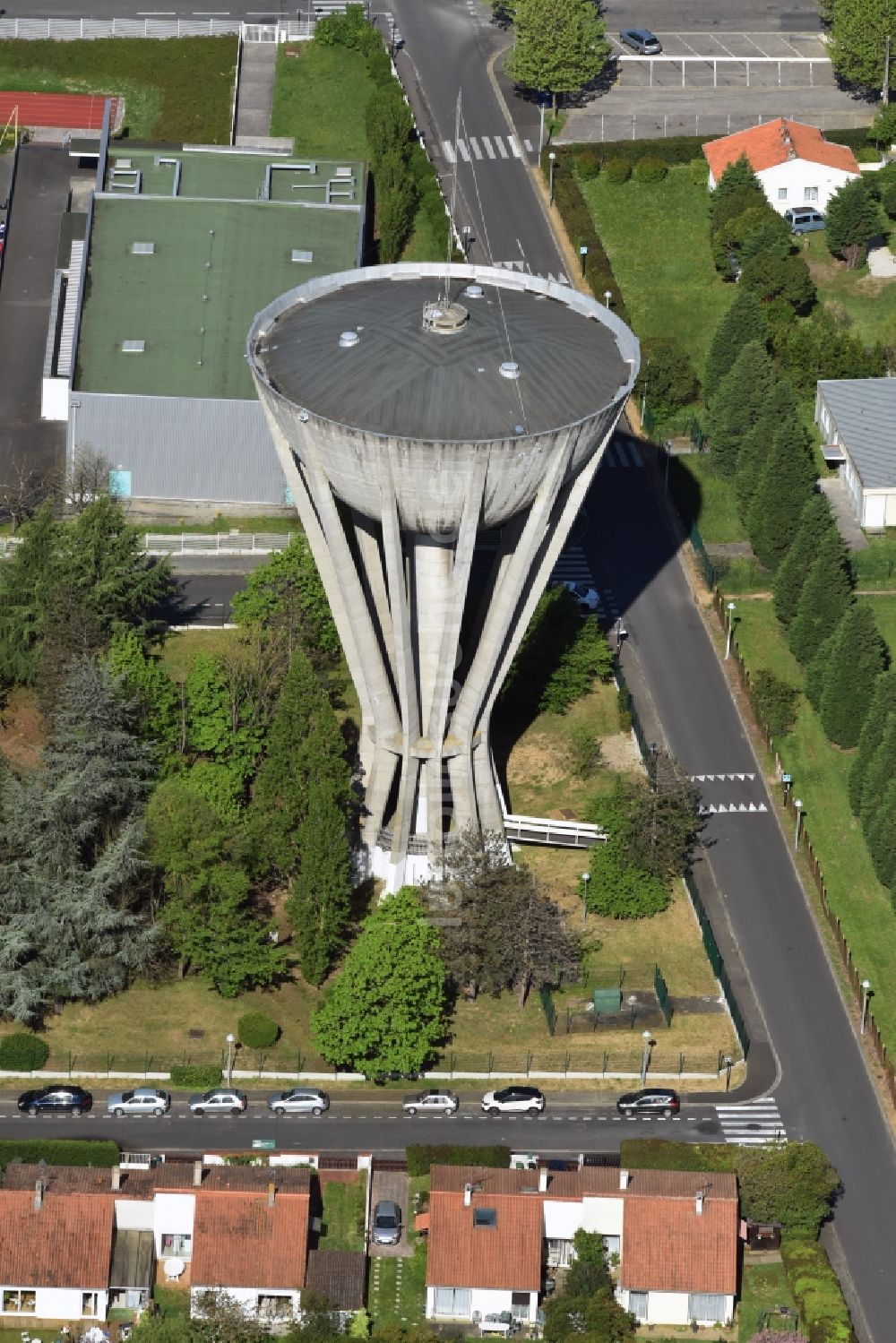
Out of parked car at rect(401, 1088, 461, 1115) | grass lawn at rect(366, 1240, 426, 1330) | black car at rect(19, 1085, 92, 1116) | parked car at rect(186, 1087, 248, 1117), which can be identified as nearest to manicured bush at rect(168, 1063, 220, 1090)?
parked car at rect(186, 1087, 248, 1117)

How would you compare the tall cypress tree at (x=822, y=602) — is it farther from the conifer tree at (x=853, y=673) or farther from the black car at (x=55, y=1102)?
the black car at (x=55, y=1102)

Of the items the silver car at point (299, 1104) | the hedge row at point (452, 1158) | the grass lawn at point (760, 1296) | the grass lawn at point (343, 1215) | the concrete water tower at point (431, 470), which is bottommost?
the grass lawn at point (760, 1296)

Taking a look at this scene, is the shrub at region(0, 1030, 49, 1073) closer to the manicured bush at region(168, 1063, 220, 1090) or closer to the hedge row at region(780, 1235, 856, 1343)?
the manicured bush at region(168, 1063, 220, 1090)

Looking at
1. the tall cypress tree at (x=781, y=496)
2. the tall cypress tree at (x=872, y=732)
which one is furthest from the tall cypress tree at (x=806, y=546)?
the tall cypress tree at (x=872, y=732)

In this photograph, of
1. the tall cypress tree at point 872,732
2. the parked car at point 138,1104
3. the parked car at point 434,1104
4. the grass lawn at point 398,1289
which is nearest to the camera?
the grass lawn at point 398,1289

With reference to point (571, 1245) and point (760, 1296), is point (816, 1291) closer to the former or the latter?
point (760, 1296)

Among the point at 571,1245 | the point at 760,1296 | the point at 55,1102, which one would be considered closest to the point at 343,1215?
the point at 571,1245
